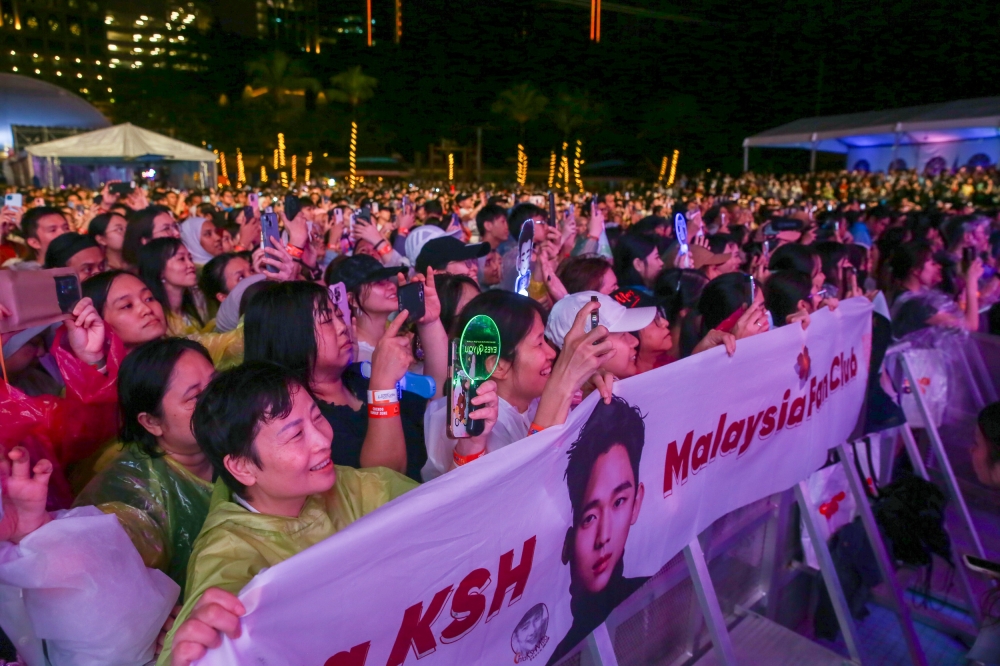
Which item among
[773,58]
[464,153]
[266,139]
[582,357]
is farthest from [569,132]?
[582,357]

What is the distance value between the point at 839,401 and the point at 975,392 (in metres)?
1.60

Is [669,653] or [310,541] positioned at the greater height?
[310,541]

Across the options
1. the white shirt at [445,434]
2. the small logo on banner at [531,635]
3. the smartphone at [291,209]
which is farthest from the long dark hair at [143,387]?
the smartphone at [291,209]

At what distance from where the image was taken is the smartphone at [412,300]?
2.07 m

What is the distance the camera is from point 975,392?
399cm

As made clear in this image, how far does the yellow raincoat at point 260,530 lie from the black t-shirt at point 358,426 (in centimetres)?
37

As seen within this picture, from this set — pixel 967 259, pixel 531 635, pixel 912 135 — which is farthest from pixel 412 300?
pixel 912 135

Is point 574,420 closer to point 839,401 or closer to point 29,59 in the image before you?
point 839,401

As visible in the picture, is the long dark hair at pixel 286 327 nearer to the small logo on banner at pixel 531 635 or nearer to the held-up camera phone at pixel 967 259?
the small logo on banner at pixel 531 635

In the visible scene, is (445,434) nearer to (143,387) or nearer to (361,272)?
(143,387)

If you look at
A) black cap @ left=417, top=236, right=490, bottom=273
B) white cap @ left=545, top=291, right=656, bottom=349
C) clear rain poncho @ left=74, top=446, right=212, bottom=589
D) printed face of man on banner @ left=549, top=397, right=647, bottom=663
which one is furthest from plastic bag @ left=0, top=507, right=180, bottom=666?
black cap @ left=417, top=236, right=490, bottom=273

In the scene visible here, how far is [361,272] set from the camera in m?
3.00

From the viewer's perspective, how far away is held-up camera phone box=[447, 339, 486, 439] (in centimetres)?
153

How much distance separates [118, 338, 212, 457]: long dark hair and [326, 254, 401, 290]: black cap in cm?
99
